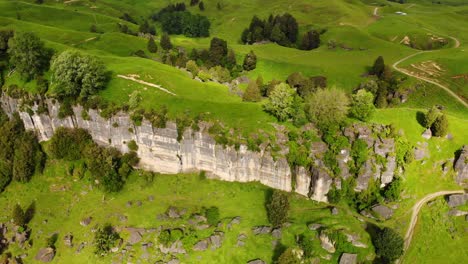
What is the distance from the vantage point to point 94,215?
221 feet

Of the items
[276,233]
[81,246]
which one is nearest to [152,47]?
[81,246]

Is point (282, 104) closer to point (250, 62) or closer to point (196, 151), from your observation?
point (196, 151)

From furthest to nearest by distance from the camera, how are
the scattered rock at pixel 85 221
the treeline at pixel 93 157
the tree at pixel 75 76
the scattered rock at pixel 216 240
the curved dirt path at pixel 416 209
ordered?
the tree at pixel 75 76 → the treeline at pixel 93 157 → the scattered rock at pixel 85 221 → the scattered rock at pixel 216 240 → the curved dirt path at pixel 416 209

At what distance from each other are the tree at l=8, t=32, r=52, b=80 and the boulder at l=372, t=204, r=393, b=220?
7849 cm

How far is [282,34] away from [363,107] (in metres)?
102

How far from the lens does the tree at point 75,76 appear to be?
73750mm

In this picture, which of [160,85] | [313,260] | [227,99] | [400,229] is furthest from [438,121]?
[160,85]

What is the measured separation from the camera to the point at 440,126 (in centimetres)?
6419

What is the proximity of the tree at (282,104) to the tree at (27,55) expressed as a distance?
2183 inches

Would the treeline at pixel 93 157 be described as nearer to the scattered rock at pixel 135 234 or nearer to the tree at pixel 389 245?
the scattered rock at pixel 135 234

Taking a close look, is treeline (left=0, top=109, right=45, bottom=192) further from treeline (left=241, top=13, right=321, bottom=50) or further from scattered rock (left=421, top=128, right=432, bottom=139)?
treeline (left=241, top=13, right=321, bottom=50)

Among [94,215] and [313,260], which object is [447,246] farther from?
[94,215]

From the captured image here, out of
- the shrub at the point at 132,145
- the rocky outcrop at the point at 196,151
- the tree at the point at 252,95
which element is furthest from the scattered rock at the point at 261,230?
the tree at the point at 252,95

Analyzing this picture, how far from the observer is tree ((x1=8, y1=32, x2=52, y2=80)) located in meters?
80.4
